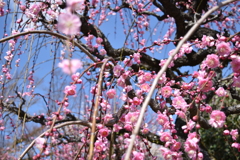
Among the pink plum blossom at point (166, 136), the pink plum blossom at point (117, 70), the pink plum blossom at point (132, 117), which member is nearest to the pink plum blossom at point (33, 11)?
the pink plum blossom at point (117, 70)

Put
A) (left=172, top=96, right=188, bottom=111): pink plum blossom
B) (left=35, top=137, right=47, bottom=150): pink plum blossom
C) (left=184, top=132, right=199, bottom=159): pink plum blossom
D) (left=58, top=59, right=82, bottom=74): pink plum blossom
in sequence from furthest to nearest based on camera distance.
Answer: (left=172, top=96, right=188, bottom=111): pink plum blossom, (left=184, top=132, right=199, bottom=159): pink plum blossom, (left=35, top=137, right=47, bottom=150): pink plum blossom, (left=58, top=59, right=82, bottom=74): pink plum blossom

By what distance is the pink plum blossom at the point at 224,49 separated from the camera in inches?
40.7

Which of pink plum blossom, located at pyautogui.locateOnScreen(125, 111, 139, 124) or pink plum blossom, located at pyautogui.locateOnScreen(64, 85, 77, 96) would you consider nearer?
pink plum blossom, located at pyautogui.locateOnScreen(64, 85, 77, 96)

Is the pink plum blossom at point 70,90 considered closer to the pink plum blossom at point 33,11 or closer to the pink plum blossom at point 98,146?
the pink plum blossom at point 98,146

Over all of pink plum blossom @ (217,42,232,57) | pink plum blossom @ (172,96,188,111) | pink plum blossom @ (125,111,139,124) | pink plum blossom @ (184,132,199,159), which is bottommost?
pink plum blossom @ (184,132,199,159)

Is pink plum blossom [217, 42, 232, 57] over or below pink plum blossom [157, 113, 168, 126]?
over

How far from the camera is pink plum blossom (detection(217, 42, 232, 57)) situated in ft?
3.39

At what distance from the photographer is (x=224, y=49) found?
104 cm

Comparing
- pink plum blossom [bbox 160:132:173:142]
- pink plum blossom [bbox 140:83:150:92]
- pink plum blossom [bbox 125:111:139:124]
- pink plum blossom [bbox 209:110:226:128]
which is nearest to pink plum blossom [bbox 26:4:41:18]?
pink plum blossom [bbox 140:83:150:92]

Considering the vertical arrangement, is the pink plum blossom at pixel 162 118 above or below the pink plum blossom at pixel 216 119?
above

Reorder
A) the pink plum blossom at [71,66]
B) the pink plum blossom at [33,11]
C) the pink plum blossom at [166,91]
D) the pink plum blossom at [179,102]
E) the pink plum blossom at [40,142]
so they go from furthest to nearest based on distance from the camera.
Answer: the pink plum blossom at [33,11] < the pink plum blossom at [166,91] < the pink plum blossom at [179,102] < the pink plum blossom at [40,142] < the pink plum blossom at [71,66]

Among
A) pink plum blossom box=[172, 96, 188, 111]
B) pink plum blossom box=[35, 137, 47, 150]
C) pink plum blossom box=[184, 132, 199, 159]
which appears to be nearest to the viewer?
pink plum blossom box=[35, 137, 47, 150]

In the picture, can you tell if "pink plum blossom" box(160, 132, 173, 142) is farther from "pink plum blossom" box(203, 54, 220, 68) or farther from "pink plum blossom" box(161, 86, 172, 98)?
"pink plum blossom" box(203, 54, 220, 68)

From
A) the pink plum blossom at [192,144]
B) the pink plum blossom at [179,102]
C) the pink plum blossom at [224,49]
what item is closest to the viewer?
the pink plum blossom at [192,144]
